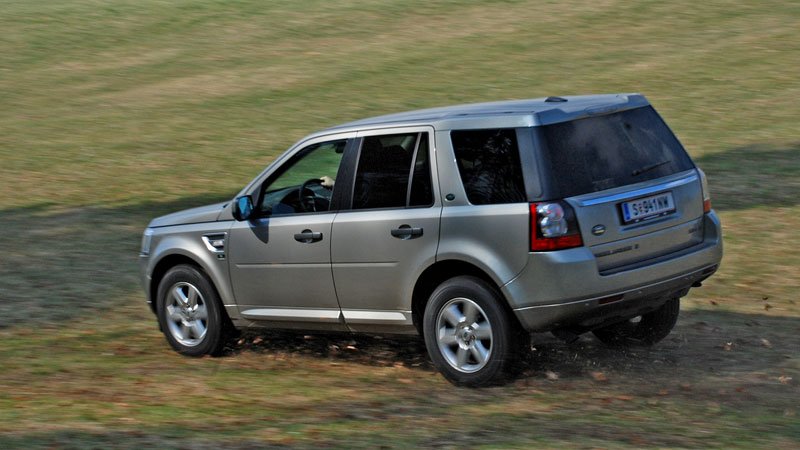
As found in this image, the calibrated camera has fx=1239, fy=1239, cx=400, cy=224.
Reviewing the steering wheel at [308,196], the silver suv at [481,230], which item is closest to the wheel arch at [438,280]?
the silver suv at [481,230]

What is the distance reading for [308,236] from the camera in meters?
8.37

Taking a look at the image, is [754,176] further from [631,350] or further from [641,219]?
[641,219]

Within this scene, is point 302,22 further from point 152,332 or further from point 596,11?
point 152,332

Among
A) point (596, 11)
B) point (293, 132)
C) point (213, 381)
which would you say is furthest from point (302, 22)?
point (213, 381)

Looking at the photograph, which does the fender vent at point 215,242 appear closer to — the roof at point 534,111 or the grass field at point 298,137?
the grass field at point 298,137

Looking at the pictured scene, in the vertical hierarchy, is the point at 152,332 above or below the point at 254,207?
below

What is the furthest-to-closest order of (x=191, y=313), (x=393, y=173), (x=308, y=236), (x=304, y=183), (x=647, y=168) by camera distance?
(x=191, y=313) < (x=304, y=183) < (x=308, y=236) < (x=393, y=173) < (x=647, y=168)

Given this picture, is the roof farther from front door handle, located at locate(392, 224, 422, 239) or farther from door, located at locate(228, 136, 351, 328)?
front door handle, located at locate(392, 224, 422, 239)

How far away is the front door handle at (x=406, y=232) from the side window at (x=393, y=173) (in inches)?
6.2

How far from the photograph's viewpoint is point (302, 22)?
91.5 feet

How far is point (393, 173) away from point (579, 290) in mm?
1534

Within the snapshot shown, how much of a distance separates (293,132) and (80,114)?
4.46 metres

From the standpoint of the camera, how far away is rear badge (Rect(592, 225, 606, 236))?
286 inches

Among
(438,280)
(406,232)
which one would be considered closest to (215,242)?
(406,232)
